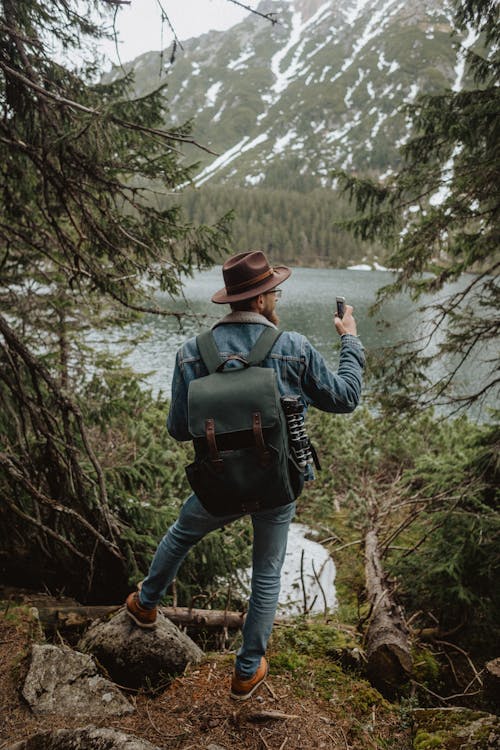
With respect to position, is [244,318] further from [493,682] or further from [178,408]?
[493,682]

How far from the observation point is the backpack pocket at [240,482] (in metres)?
2.07

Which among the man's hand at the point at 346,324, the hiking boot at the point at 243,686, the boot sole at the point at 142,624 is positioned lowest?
the hiking boot at the point at 243,686

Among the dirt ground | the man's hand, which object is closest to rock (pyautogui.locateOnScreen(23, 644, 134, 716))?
the dirt ground

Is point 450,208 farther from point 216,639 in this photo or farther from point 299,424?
point 216,639

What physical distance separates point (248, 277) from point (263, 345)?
0.33m

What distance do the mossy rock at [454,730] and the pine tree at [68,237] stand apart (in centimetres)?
226

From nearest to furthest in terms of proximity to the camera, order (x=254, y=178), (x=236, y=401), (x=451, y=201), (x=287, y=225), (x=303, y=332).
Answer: (x=236, y=401) → (x=451, y=201) → (x=303, y=332) → (x=287, y=225) → (x=254, y=178)

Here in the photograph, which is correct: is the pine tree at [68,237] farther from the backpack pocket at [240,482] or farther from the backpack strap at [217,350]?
the backpack pocket at [240,482]

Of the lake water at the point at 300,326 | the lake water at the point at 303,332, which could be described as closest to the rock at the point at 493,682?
the lake water at the point at 303,332

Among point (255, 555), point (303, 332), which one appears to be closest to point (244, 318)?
point (255, 555)

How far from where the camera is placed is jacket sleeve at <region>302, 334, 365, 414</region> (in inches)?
84.7

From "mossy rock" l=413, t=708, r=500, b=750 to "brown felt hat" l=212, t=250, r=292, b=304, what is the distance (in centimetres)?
236

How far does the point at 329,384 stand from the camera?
7.08ft

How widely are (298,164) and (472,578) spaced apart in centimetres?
20369
